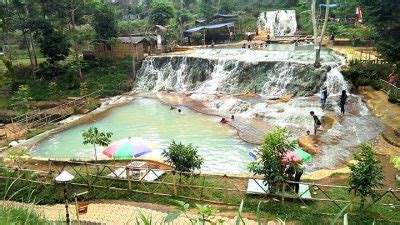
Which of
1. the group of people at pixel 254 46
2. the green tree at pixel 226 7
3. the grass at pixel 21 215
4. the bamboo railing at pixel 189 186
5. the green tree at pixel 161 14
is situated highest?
the green tree at pixel 226 7

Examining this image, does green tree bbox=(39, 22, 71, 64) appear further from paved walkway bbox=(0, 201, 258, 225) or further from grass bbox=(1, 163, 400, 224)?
paved walkway bbox=(0, 201, 258, 225)

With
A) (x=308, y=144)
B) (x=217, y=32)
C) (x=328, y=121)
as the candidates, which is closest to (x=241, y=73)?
(x=328, y=121)

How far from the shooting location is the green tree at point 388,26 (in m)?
19.6

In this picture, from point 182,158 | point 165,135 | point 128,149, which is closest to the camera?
point 182,158

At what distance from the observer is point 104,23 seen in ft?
113

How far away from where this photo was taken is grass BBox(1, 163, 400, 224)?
945 cm

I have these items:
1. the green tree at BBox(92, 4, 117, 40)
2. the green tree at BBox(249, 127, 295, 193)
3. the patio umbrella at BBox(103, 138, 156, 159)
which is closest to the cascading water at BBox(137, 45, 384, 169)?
the green tree at BBox(249, 127, 295, 193)

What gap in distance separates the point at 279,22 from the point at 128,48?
23.3m

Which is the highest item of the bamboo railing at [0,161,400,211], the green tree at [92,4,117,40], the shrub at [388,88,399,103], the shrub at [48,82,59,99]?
the green tree at [92,4,117,40]

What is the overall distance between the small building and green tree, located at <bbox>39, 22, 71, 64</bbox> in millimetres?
4141

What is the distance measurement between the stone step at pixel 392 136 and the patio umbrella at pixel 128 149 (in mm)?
10190

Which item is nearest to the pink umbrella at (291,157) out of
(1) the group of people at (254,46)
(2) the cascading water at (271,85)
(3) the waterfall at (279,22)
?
(2) the cascading water at (271,85)

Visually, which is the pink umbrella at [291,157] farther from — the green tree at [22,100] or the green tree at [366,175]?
the green tree at [22,100]

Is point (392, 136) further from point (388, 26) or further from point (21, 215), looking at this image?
point (21, 215)
